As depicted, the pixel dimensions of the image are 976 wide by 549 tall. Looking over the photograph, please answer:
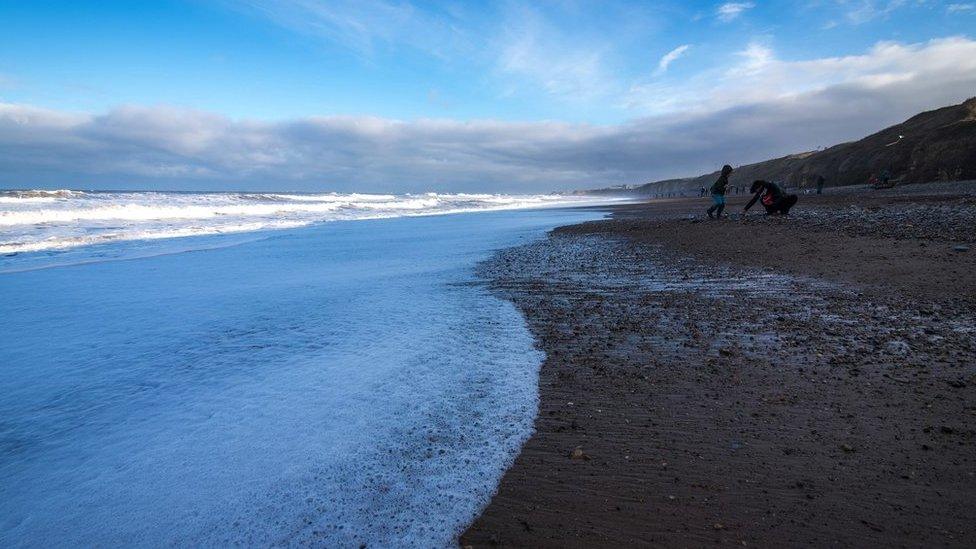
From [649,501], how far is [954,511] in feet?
4.66

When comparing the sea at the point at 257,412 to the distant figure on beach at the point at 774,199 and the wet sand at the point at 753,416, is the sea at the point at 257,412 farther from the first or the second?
the distant figure on beach at the point at 774,199

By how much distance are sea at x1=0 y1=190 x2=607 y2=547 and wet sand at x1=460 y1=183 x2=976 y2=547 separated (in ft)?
1.37


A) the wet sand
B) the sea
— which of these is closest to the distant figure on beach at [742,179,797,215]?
the wet sand

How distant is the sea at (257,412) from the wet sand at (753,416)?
418mm

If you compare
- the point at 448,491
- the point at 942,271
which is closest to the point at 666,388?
the point at 448,491

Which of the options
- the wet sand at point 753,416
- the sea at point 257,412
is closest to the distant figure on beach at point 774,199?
the wet sand at point 753,416

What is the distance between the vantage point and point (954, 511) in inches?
89.0

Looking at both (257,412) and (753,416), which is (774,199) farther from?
(257,412)

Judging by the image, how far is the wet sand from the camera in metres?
2.29

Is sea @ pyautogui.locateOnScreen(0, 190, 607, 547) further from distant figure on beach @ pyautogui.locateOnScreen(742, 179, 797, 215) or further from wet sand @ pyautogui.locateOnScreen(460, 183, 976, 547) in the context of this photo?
distant figure on beach @ pyautogui.locateOnScreen(742, 179, 797, 215)

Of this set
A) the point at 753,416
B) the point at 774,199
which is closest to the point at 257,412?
the point at 753,416

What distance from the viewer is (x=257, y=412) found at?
3.52 meters

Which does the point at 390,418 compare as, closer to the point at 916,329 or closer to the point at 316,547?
the point at 316,547

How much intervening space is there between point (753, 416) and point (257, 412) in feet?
11.9
